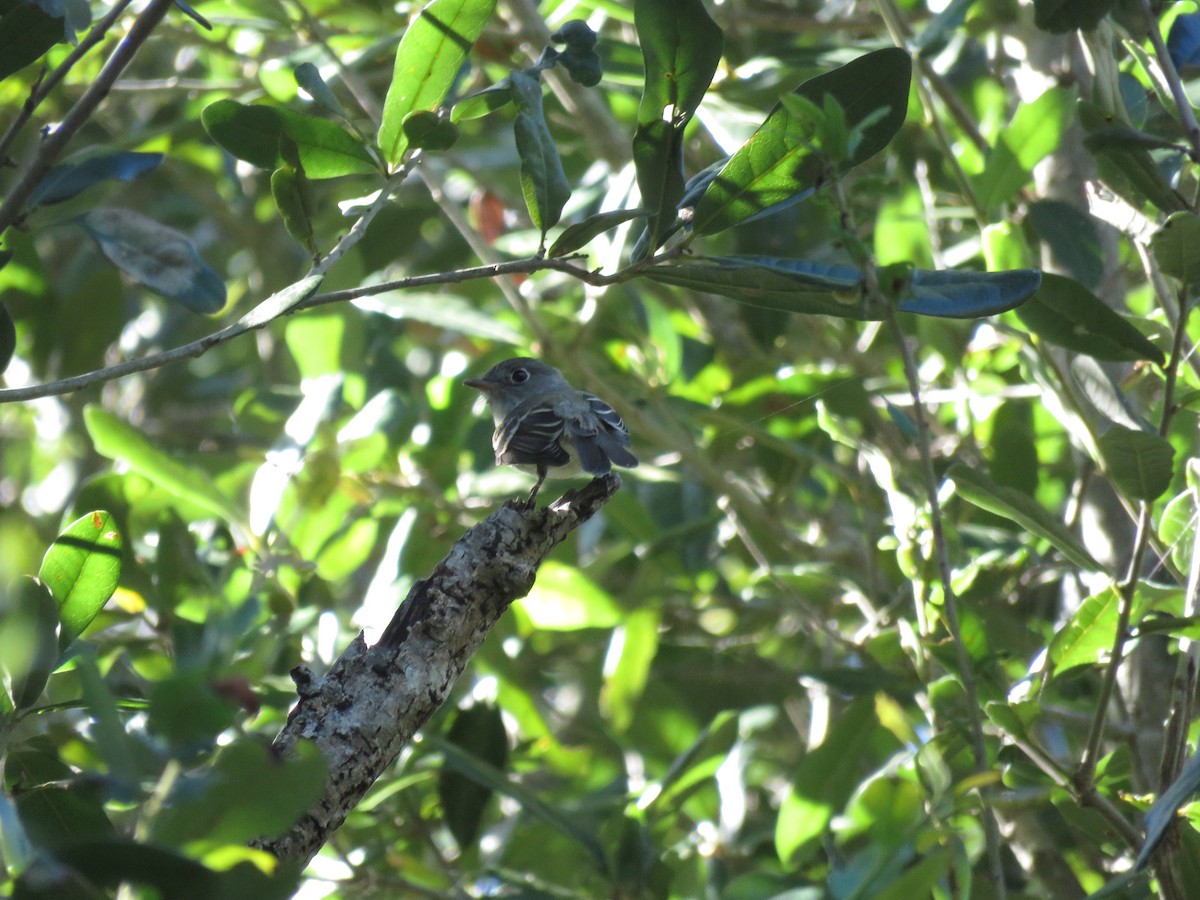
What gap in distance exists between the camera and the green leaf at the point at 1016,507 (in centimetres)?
221

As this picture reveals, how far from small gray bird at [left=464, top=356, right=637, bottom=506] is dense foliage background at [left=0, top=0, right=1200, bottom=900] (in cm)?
17

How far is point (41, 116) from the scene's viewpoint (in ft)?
14.1

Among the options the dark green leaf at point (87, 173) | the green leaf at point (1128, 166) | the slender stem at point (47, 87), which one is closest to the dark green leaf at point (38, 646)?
the slender stem at point (47, 87)

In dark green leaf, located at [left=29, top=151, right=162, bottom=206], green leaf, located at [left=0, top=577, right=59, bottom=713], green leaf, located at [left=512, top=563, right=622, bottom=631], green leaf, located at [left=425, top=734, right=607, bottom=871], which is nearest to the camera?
green leaf, located at [left=0, top=577, right=59, bottom=713]

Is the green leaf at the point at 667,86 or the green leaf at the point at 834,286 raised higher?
the green leaf at the point at 667,86

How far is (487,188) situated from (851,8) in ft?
5.29

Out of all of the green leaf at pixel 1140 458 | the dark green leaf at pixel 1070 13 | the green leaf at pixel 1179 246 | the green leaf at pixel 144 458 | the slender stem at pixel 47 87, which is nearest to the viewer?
the slender stem at pixel 47 87

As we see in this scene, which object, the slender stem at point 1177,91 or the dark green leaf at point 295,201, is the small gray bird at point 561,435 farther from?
the slender stem at point 1177,91

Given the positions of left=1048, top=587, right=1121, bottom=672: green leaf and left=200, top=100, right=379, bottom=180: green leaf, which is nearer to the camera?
left=200, top=100, right=379, bottom=180: green leaf

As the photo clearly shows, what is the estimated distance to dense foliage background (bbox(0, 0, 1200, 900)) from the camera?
1.77 m

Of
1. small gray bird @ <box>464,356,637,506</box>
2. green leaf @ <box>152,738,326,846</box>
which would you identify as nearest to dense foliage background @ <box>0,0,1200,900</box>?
green leaf @ <box>152,738,326,846</box>

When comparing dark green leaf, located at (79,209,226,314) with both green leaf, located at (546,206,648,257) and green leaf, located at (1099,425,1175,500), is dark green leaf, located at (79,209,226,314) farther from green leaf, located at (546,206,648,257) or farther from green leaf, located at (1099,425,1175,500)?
green leaf, located at (1099,425,1175,500)

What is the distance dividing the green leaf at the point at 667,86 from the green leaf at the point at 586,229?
2.0 inches

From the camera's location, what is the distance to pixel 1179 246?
6.33 feet
